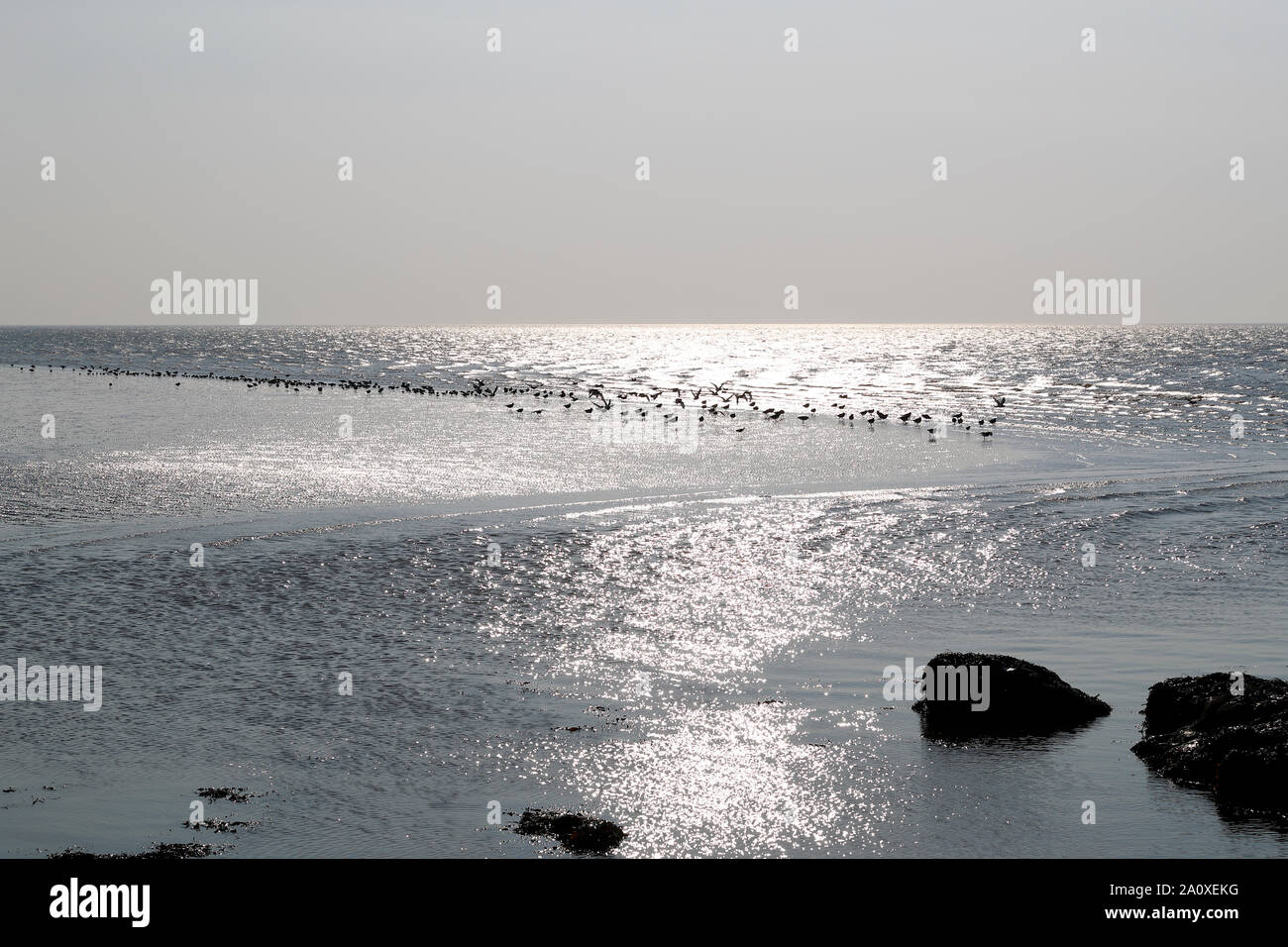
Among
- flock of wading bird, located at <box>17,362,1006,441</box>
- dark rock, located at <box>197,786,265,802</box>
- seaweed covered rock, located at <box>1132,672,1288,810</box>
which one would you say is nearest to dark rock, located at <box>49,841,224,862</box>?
dark rock, located at <box>197,786,265,802</box>

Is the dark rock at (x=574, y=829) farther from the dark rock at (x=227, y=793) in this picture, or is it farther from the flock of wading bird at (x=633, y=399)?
the flock of wading bird at (x=633, y=399)

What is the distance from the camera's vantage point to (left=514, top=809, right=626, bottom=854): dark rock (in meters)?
12.1

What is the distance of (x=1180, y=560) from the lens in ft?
90.3

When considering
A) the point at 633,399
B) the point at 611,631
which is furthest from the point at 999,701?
the point at 633,399

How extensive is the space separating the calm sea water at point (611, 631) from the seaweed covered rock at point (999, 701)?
416 mm

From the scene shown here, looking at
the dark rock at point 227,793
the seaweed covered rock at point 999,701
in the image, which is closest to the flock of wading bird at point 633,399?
the seaweed covered rock at point 999,701

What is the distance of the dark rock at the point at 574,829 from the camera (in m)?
12.1

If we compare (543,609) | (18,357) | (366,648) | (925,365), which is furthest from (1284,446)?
(18,357)

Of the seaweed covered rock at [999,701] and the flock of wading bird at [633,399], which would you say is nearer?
the seaweed covered rock at [999,701]

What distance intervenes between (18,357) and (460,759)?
16202 cm

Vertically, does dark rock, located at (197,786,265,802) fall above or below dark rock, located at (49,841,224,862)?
above

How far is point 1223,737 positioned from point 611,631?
33.8 ft

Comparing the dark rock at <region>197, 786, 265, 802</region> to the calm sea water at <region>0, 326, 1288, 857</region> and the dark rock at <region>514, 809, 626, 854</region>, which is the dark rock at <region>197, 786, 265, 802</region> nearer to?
the calm sea water at <region>0, 326, 1288, 857</region>

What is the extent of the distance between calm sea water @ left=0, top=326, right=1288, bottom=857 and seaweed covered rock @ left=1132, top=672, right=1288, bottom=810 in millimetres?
436
